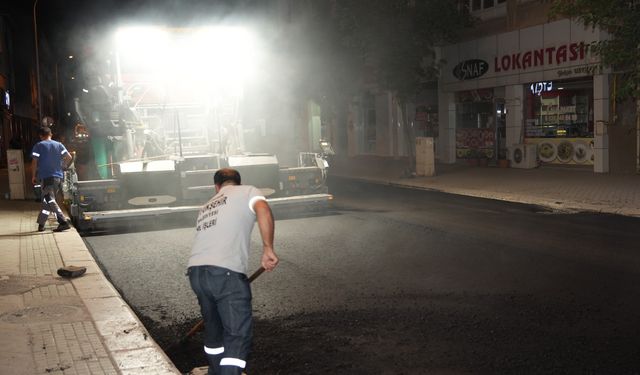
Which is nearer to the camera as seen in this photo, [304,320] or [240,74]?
[304,320]

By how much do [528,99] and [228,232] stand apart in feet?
69.4

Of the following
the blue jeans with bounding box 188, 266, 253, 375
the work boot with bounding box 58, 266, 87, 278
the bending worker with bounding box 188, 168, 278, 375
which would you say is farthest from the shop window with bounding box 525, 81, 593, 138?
the blue jeans with bounding box 188, 266, 253, 375

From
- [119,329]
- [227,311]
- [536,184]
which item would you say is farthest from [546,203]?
[227,311]

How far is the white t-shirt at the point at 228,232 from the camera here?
4203 millimetres

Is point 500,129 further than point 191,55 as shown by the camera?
Yes

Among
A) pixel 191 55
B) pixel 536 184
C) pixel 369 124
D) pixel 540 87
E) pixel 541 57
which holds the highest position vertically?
pixel 541 57

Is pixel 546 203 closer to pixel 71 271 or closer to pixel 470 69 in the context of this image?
pixel 71 271

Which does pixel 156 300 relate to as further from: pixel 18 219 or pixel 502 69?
pixel 502 69

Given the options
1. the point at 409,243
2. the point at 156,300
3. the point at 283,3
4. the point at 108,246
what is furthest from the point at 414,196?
the point at 283,3

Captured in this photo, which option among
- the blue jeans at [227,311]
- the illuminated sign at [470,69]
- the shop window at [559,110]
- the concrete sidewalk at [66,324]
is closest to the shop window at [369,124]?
the illuminated sign at [470,69]

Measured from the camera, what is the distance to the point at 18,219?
524 inches

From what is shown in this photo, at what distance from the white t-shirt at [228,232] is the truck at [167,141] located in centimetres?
776

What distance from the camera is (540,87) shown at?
2295 cm

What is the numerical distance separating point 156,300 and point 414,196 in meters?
10.6
